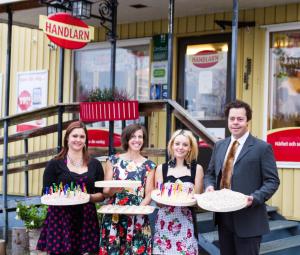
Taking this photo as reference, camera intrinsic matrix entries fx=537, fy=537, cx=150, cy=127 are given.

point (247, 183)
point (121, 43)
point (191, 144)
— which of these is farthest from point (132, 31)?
point (247, 183)

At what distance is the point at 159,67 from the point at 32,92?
8.48ft

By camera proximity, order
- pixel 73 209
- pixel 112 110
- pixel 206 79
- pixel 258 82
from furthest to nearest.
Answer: pixel 206 79
pixel 258 82
pixel 112 110
pixel 73 209

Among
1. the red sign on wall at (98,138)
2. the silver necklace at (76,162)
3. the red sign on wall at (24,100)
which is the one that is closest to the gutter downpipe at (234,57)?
the silver necklace at (76,162)

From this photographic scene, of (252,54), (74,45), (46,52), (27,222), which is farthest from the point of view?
(46,52)

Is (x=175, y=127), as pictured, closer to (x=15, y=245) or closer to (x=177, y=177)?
(x=15, y=245)

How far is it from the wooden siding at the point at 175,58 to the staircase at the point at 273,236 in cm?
23

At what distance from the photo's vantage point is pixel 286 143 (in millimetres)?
6695

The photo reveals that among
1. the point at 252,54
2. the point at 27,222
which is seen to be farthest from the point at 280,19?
the point at 27,222

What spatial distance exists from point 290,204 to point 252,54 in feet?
6.59

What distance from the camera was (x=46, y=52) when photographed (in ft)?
30.5

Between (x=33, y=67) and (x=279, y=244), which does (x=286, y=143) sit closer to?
(x=279, y=244)

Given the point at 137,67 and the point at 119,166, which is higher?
the point at 137,67

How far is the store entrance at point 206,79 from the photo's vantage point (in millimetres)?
7422

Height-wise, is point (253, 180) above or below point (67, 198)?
above
